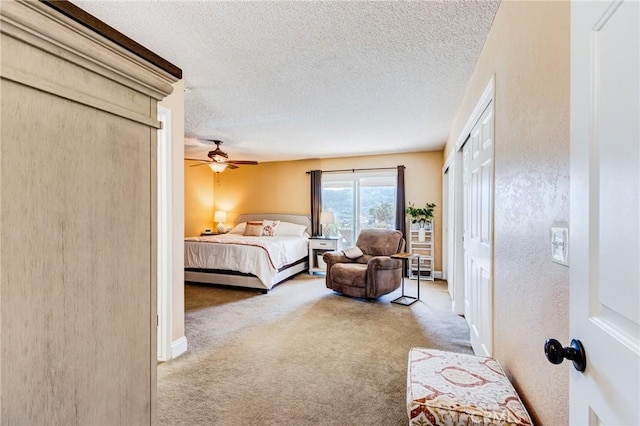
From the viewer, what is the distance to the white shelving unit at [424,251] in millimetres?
5395

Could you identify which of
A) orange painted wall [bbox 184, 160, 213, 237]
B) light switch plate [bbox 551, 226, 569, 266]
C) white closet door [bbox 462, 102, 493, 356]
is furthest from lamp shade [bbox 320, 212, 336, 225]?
light switch plate [bbox 551, 226, 569, 266]

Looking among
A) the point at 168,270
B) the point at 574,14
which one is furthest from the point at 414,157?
the point at 574,14

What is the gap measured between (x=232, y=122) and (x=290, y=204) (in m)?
3.06

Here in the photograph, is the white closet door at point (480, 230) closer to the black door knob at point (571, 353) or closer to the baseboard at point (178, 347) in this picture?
the black door knob at point (571, 353)

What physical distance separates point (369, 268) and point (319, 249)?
2146mm

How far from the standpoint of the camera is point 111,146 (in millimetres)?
587

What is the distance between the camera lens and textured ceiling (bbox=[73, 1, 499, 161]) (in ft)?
5.76

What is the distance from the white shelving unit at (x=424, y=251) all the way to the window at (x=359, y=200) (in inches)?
23.1

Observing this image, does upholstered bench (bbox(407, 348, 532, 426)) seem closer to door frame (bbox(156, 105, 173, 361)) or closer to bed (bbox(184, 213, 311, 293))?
door frame (bbox(156, 105, 173, 361))

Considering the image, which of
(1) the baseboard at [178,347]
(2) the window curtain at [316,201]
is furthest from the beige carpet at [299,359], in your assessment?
(2) the window curtain at [316,201]

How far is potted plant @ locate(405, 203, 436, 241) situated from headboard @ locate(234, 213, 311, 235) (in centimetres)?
213

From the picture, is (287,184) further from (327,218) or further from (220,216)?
(220,216)

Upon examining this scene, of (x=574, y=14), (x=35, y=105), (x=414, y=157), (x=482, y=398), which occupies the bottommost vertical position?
(x=482, y=398)

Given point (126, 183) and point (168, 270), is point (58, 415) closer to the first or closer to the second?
point (126, 183)
